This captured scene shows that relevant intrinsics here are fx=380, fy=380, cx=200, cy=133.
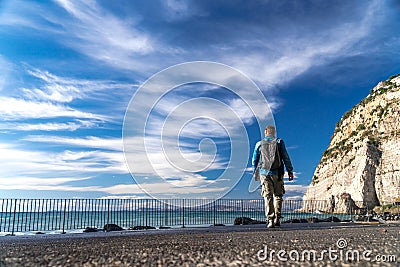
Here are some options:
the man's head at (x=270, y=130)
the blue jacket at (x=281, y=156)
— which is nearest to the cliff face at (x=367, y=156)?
the man's head at (x=270, y=130)

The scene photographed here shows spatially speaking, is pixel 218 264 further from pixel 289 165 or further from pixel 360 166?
pixel 360 166

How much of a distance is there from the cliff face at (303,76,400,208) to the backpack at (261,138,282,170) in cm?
4825

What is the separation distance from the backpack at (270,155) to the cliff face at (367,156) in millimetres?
48246

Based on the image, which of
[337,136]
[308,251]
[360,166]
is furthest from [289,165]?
[337,136]

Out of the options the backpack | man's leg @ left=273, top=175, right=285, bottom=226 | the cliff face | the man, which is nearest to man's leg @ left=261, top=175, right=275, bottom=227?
the man

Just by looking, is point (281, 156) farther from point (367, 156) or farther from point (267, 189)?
point (367, 156)

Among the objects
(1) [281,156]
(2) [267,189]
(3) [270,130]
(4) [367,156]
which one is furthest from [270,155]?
(4) [367,156]

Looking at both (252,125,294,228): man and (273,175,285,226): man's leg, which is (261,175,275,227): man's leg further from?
(273,175,285,226): man's leg

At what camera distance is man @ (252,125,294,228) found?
9914mm

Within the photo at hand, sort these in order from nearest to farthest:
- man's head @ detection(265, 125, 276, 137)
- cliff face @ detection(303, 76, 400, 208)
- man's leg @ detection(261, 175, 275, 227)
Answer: man's leg @ detection(261, 175, 275, 227), man's head @ detection(265, 125, 276, 137), cliff face @ detection(303, 76, 400, 208)

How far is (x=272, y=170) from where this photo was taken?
993cm

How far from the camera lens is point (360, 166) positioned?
57.9 meters

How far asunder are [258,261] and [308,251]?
95 cm

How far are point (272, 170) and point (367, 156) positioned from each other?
5285 centimetres
